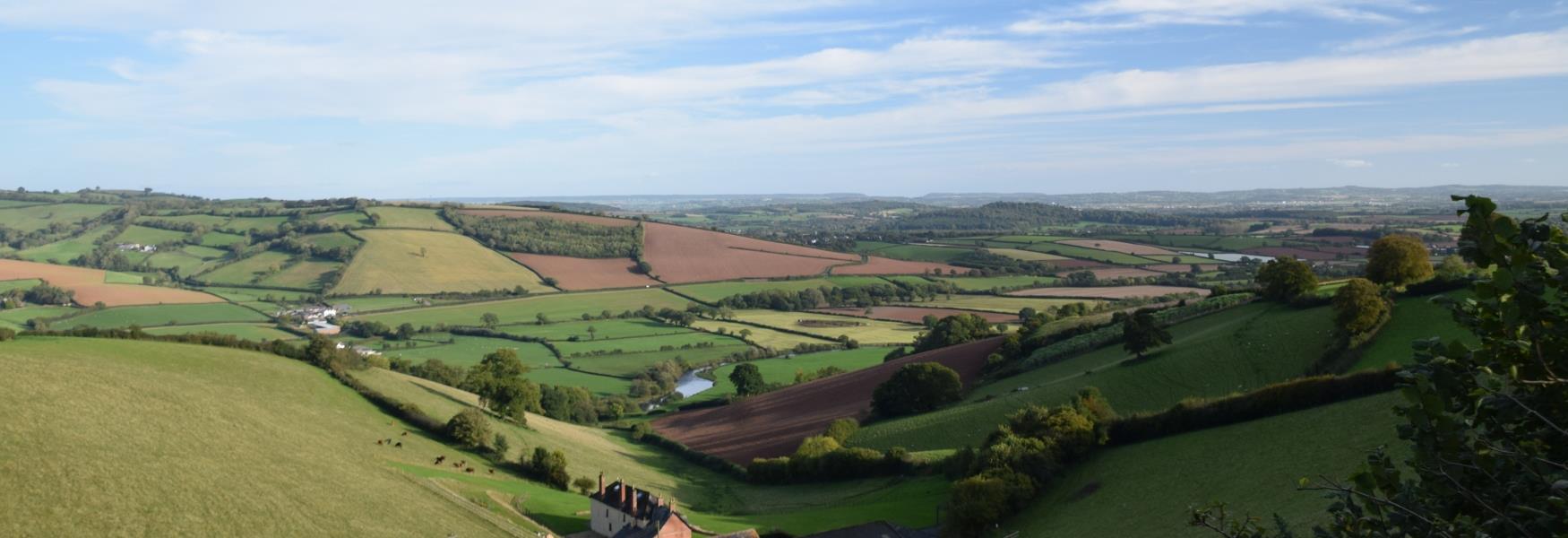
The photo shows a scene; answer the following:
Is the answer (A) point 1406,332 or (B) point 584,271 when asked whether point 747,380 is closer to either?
(A) point 1406,332

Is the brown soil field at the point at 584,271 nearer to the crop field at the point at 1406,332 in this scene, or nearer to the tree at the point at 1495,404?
the crop field at the point at 1406,332

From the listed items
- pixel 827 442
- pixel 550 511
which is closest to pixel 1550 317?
pixel 550 511

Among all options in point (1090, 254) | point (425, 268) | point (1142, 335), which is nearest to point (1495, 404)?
point (1142, 335)

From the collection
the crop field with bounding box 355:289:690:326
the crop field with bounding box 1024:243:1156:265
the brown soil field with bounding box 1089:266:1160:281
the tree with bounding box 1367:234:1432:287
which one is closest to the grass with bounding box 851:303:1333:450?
the tree with bounding box 1367:234:1432:287

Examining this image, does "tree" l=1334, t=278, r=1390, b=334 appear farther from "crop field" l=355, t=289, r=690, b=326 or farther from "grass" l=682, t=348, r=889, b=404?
"crop field" l=355, t=289, r=690, b=326

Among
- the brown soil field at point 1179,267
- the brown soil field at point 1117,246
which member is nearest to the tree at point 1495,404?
the brown soil field at point 1179,267

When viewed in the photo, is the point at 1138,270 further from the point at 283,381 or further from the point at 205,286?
the point at 205,286
